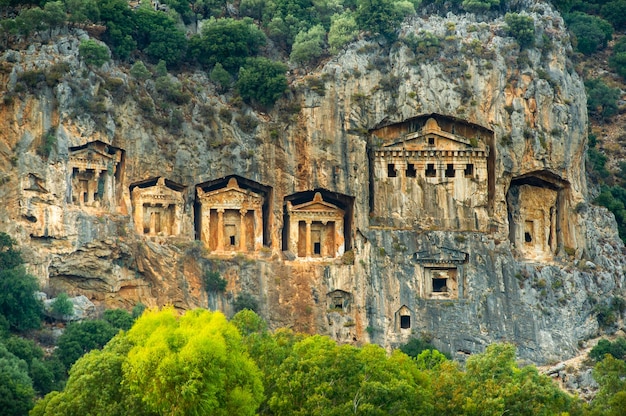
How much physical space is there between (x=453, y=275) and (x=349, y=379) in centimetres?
2197

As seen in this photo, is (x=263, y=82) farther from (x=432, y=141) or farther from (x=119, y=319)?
(x=119, y=319)

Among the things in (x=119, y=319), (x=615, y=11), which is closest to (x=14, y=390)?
(x=119, y=319)

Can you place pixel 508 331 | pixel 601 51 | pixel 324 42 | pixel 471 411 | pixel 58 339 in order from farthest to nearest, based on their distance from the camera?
pixel 601 51 < pixel 324 42 < pixel 508 331 < pixel 58 339 < pixel 471 411

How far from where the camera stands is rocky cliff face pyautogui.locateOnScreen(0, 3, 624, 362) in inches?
3236

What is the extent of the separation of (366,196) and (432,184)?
11.2 ft

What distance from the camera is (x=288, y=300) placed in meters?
83.1

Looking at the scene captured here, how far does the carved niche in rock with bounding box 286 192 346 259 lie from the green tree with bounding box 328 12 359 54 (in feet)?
25.4

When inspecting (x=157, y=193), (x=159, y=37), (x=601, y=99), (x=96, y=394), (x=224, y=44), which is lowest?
(x=96, y=394)

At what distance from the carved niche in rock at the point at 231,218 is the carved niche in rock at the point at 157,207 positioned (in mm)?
1315

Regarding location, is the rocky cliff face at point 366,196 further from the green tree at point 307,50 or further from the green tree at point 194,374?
the green tree at point 194,374

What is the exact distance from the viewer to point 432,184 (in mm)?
84875

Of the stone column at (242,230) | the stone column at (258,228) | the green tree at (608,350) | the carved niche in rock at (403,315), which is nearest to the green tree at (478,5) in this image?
the stone column at (258,228)

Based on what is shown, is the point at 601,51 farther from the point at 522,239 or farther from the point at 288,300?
the point at 288,300

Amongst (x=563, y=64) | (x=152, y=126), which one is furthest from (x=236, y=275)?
(x=563, y=64)
